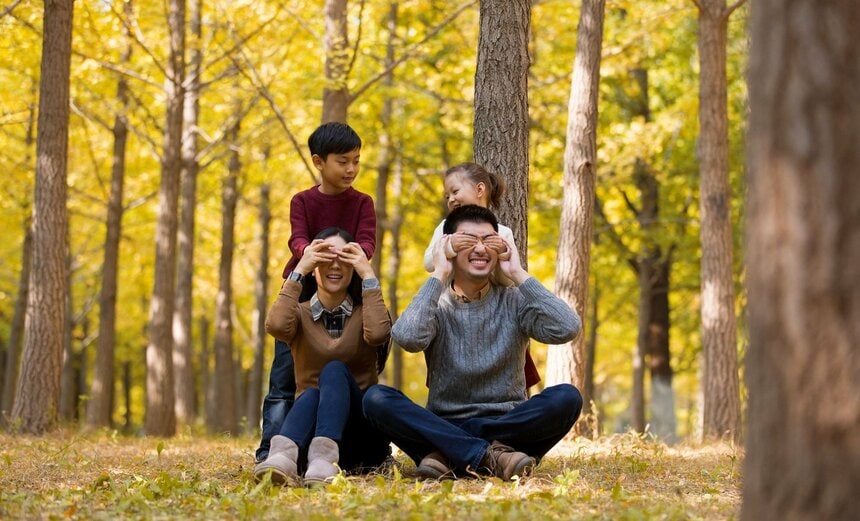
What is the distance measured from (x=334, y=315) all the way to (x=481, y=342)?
35.2 inches

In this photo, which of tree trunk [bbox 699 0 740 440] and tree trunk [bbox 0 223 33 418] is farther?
tree trunk [bbox 0 223 33 418]

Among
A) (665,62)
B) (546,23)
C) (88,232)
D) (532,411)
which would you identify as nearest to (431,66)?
(546,23)

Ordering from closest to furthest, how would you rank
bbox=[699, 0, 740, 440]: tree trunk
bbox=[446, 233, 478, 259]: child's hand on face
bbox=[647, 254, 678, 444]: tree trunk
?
bbox=[446, 233, 478, 259]: child's hand on face, bbox=[699, 0, 740, 440]: tree trunk, bbox=[647, 254, 678, 444]: tree trunk

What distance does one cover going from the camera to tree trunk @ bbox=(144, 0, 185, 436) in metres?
12.2

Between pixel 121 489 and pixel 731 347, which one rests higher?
pixel 731 347

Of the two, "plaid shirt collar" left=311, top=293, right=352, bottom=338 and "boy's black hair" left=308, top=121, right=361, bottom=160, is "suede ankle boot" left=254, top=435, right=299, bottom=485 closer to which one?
"plaid shirt collar" left=311, top=293, right=352, bottom=338

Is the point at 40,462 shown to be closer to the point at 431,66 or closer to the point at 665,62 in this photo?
the point at 431,66

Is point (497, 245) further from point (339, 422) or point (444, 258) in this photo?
point (339, 422)

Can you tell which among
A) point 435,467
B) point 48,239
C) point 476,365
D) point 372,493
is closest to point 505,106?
point 476,365

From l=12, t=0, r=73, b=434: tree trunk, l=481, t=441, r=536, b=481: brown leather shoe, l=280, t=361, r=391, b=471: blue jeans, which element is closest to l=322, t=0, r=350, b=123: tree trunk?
l=12, t=0, r=73, b=434: tree trunk

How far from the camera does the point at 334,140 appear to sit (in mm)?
6008

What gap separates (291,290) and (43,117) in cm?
516

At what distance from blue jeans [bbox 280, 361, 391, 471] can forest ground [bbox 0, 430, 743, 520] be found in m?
0.24

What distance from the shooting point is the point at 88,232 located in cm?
2136
